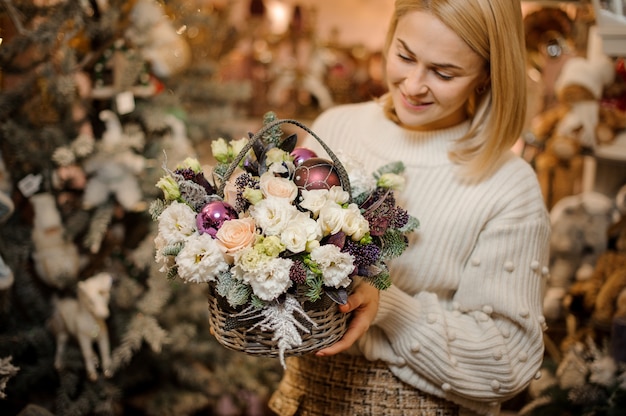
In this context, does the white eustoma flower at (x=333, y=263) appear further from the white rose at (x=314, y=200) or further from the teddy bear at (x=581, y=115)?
the teddy bear at (x=581, y=115)

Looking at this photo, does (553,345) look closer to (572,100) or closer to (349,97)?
(572,100)

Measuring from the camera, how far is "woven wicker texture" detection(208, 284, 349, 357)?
1.02 meters

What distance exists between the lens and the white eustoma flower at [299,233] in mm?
979

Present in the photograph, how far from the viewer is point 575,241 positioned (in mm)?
2344

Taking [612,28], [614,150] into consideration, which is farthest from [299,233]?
[614,150]

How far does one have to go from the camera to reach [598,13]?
1.59 meters

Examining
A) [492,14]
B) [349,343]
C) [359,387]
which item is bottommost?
[359,387]

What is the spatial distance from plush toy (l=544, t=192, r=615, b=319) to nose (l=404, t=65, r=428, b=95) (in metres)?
1.34

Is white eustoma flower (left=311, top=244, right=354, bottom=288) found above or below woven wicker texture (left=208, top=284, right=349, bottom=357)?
above

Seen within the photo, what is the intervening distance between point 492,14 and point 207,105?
55.7 inches

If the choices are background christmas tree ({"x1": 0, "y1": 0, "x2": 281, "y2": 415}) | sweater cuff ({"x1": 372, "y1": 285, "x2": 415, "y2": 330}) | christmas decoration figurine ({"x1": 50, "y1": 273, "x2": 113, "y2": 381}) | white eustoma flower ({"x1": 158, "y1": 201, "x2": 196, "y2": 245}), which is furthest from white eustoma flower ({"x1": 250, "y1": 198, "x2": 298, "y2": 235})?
christmas decoration figurine ({"x1": 50, "y1": 273, "x2": 113, "y2": 381})

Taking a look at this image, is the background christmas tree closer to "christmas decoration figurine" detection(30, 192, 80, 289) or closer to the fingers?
"christmas decoration figurine" detection(30, 192, 80, 289)

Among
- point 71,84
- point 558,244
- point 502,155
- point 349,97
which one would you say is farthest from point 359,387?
point 349,97

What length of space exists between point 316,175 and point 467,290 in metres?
0.43
